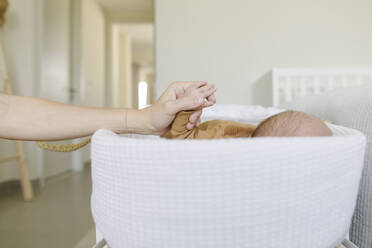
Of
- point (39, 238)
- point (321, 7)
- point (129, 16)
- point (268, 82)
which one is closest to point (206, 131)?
point (39, 238)

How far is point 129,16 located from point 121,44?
1.66 meters

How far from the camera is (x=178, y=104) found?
54 centimetres

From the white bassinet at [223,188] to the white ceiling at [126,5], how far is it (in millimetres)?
3835

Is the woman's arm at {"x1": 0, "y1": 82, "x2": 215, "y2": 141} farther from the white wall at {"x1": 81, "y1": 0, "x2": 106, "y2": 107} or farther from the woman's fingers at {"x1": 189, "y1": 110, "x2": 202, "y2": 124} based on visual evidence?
the white wall at {"x1": 81, "y1": 0, "x2": 106, "y2": 107}

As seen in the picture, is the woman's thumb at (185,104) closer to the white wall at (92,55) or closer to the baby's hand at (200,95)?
the baby's hand at (200,95)

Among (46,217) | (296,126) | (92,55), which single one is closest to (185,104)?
(296,126)

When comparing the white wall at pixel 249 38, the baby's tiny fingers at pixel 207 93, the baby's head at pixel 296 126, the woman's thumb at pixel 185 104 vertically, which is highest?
the white wall at pixel 249 38

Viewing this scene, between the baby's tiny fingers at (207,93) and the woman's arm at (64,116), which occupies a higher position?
the baby's tiny fingers at (207,93)

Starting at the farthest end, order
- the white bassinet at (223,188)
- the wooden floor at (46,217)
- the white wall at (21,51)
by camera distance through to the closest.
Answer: the white wall at (21,51) → the wooden floor at (46,217) → the white bassinet at (223,188)

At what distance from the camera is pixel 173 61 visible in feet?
8.05

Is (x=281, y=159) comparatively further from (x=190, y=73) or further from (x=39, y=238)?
(x=190, y=73)

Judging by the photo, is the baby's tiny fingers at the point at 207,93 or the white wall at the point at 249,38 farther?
the white wall at the point at 249,38

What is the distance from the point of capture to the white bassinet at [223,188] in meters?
0.31

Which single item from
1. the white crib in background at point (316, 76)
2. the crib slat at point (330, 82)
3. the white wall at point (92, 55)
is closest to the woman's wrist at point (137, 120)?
the white crib in background at point (316, 76)
